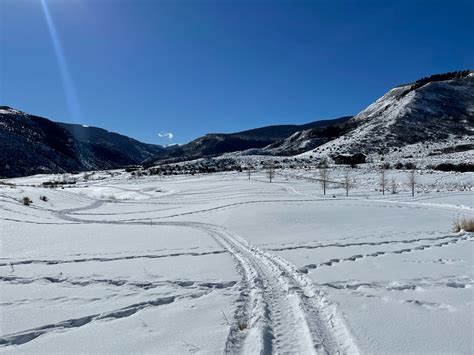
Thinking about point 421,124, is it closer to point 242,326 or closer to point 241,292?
point 241,292

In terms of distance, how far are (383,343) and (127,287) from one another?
519cm

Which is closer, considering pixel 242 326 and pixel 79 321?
pixel 242 326

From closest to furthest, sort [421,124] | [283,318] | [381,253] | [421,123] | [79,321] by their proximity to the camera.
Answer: [79,321] → [283,318] → [381,253] → [421,124] → [421,123]

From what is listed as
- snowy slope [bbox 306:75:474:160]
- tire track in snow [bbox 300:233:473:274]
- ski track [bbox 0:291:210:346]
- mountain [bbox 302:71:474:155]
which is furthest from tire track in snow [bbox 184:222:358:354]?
mountain [bbox 302:71:474:155]

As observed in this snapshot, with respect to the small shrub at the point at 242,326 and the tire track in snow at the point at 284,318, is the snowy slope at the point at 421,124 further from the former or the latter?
the small shrub at the point at 242,326

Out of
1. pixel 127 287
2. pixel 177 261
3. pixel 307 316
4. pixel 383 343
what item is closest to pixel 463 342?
pixel 383 343

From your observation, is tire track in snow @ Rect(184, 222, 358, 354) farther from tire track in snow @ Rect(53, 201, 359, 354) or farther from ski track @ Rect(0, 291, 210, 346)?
ski track @ Rect(0, 291, 210, 346)

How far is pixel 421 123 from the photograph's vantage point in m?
122

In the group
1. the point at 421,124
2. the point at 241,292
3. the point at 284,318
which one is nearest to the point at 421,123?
the point at 421,124

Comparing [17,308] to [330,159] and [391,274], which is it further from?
[330,159]

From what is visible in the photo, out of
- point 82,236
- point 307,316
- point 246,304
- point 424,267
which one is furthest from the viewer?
point 82,236

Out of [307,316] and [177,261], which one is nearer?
[307,316]

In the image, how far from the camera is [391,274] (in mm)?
7715

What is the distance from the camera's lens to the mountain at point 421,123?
106125 millimetres
